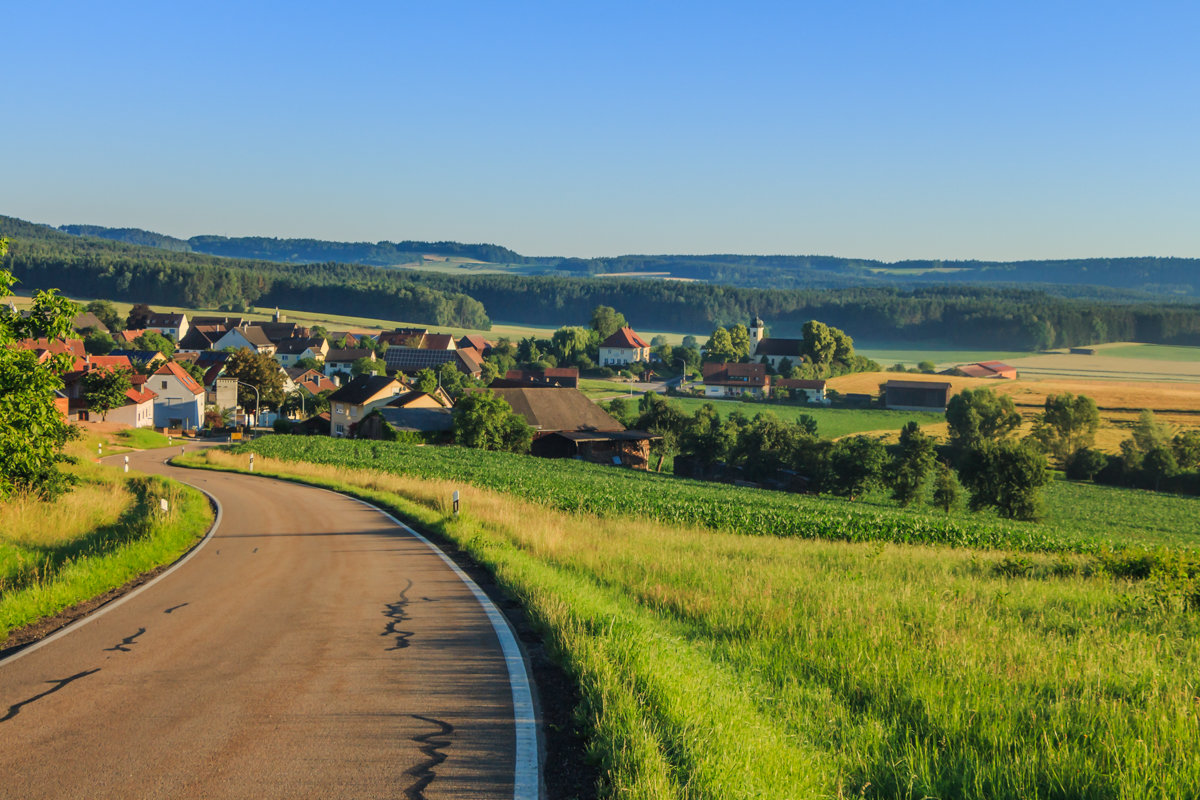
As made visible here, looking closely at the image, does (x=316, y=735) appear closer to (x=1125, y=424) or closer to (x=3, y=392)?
(x=3, y=392)

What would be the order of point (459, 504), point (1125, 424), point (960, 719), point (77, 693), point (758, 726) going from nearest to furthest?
point (758, 726) < point (960, 719) < point (77, 693) < point (459, 504) < point (1125, 424)

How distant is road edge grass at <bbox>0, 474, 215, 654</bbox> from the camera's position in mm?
10461

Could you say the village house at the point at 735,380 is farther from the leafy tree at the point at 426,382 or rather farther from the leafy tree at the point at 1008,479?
the leafy tree at the point at 1008,479

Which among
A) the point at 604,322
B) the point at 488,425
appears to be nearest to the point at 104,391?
the point at 488,425

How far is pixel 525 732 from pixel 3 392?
550 inches

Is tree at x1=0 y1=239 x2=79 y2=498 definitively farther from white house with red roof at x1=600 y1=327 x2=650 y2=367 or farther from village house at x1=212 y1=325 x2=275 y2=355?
white house with red roof at x1=600 y1=327 x2=650 y2=367

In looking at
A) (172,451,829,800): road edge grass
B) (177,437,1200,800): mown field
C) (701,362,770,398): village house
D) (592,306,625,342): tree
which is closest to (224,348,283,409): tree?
(701,362,770,398): village house

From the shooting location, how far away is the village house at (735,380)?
405 feet

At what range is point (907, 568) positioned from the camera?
16469 millimetres

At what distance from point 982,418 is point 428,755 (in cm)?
8983

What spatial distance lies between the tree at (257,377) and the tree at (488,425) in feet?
99.7

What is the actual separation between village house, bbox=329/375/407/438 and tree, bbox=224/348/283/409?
752 centimetres

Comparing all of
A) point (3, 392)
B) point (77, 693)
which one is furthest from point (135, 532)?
point (77, 693)

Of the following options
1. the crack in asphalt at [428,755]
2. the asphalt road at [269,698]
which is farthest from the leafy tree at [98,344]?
the crack in asphalt at [428,755]
